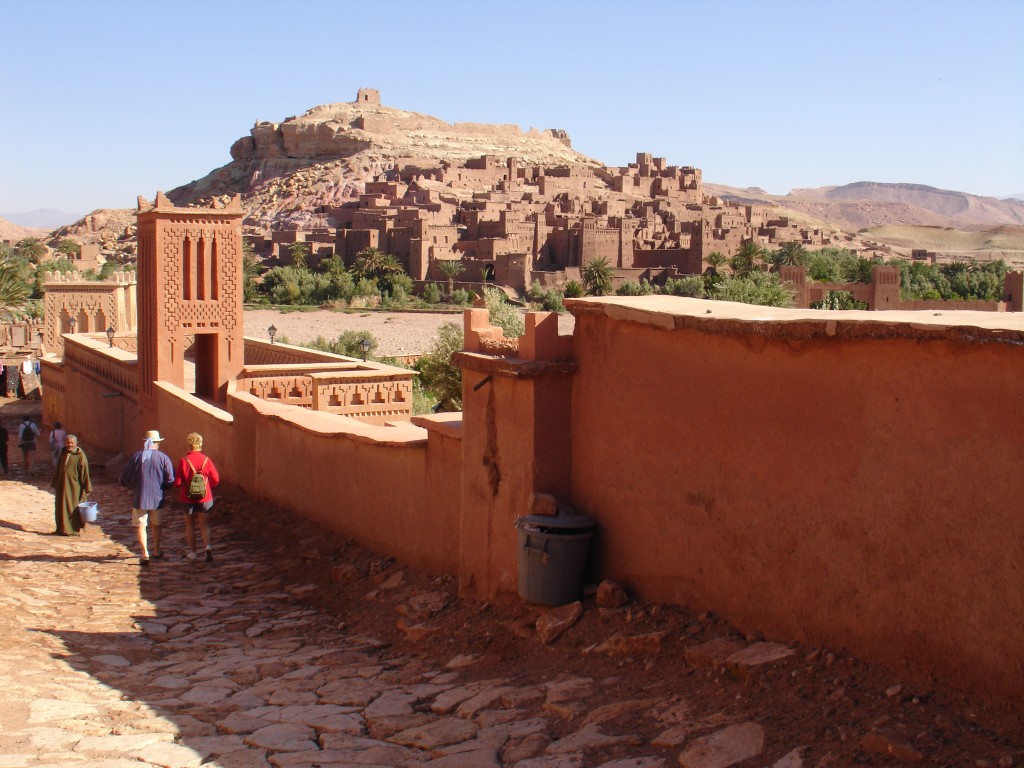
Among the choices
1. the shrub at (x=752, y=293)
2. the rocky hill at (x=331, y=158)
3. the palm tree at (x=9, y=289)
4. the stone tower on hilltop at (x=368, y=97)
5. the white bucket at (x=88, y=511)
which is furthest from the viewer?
the stone tower on hilltop at (x=368, y=97)

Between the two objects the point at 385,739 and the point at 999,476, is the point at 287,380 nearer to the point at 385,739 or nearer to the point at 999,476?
the point at 385,739

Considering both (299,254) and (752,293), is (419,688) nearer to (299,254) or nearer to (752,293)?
(752,293)

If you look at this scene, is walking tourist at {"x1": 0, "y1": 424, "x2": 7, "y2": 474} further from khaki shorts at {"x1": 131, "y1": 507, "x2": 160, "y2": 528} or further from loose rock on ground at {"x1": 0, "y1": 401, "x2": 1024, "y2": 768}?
loose rock on ground at {"x1": 0, "y1": 401, "x2": 1024, "y2": 768}

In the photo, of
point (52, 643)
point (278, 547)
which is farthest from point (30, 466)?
point (52, 643)

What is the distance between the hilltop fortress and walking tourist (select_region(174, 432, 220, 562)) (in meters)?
46.3

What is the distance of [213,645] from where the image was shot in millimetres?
5719

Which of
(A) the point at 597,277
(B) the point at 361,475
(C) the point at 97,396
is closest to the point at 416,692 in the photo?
(B) the point at 361,475

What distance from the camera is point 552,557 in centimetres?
495

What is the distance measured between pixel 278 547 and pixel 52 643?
228 cm

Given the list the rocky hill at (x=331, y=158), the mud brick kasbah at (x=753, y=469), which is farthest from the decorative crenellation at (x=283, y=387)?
the rocky hill at (x=331, y=158)

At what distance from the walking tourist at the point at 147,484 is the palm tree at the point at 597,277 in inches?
1851

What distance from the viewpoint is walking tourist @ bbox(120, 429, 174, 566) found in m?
7.53

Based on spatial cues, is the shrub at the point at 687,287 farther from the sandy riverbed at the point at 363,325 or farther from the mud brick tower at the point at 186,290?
the mud brick tower at the point at 186,290

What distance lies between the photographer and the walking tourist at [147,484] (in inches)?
296
